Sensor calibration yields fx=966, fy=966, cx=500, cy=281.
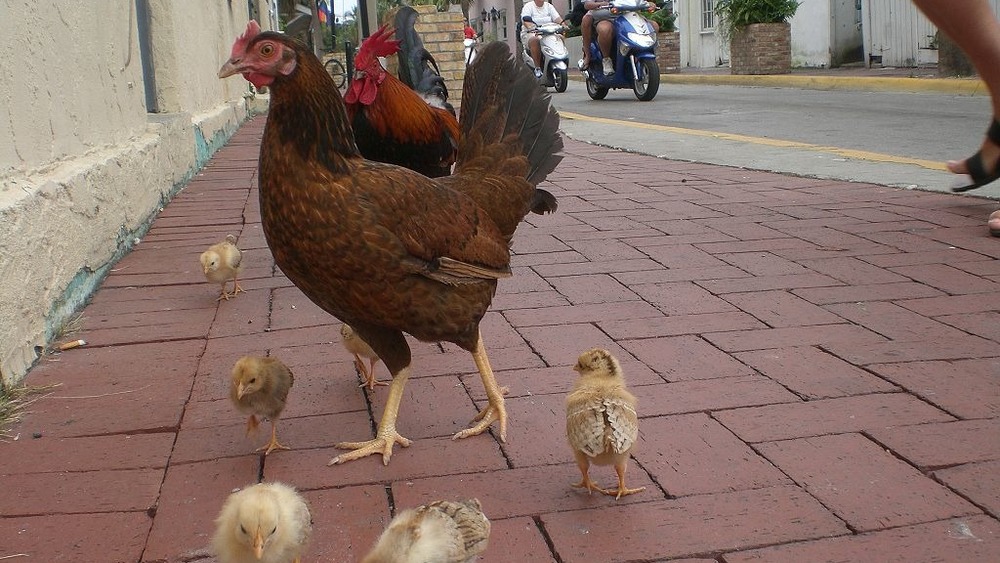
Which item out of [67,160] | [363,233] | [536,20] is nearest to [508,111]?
[363,233]

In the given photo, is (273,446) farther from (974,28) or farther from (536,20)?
(536,20)

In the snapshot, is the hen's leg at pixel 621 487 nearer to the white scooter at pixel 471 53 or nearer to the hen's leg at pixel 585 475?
the hen's leg at pixel 585 475

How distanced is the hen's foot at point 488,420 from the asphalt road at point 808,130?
454 cm

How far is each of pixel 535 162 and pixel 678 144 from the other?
21.8 feet

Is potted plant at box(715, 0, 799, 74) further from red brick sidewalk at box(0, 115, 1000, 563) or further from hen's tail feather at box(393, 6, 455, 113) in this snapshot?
hen's tail feather at box(393, 6, 455, 113)

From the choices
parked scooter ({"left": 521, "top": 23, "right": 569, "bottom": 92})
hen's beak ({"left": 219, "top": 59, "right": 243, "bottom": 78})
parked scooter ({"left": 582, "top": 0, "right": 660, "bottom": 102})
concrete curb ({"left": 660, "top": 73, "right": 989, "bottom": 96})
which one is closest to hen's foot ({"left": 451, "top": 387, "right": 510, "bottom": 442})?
hen's beak ({"left": 219, "top": 59, "right": 243, "bottom": 78})

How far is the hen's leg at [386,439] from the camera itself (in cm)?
303

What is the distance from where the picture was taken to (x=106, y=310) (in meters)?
4.61

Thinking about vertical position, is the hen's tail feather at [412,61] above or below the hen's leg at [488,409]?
above

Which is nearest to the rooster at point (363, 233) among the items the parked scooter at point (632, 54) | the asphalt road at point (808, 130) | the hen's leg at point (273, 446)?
the hen's leg at point (273, 446)

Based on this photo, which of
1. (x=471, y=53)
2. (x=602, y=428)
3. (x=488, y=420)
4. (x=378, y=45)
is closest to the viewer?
(x=602, y=428)

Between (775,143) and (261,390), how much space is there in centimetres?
769

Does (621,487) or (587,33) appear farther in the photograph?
(587,33)

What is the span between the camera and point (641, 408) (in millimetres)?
3295
